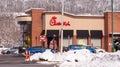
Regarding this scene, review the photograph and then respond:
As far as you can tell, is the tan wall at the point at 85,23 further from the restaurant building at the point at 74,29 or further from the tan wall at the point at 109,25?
the tan wall at the point at 109,25

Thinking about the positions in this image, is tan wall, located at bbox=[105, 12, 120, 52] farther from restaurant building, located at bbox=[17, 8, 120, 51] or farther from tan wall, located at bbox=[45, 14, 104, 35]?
tan wall, located at bbox=[45, 14, 104, 35]

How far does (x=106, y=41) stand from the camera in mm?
68312

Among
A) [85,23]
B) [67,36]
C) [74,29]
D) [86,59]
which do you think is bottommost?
[67,36]

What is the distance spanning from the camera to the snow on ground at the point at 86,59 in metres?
18.7

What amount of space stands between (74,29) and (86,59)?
39.0 metres

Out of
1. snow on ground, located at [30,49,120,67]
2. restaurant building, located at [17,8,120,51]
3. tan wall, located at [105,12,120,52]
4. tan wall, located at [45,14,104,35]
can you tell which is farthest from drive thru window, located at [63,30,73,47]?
snow on ground, located at [30,49,120,67]

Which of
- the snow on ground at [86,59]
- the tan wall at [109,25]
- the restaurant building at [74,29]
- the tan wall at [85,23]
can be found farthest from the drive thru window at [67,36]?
the snow on ground at [86,59]

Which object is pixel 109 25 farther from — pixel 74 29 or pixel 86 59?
pixel 86 59

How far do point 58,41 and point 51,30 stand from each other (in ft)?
7.42

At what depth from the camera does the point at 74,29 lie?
225ft

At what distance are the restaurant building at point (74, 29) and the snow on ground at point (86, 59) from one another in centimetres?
2882

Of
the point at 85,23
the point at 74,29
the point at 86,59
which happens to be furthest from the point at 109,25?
the point at 86,59

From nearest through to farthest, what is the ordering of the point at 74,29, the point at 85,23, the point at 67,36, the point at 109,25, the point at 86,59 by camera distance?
the point at 86,59, the point at 109,25, the point at 67,36, the point at 74,29, the point at 85,23

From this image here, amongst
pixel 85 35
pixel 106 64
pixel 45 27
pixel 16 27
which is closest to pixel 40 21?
pixel 45 27
